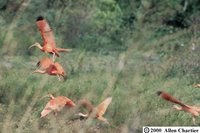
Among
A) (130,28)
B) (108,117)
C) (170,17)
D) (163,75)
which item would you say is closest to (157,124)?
(108,117)

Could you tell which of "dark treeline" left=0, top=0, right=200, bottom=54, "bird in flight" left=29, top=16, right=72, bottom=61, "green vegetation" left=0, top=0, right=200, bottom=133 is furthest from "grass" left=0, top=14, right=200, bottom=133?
"dark treeline" left=0, top=0, right=200, bottom=54

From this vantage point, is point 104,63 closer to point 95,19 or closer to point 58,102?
Result: point 95,19

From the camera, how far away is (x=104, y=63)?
8.30 meters

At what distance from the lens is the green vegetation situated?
4.89 metres

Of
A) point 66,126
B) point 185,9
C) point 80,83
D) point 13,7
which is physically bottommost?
point 185,9

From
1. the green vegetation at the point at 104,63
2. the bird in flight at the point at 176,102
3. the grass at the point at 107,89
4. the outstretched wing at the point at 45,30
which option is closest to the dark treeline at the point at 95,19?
the green vegetation at the point at 104,63

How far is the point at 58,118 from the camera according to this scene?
468 cm

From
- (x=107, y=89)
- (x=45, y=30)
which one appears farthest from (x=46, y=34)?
(x=107, y=89)

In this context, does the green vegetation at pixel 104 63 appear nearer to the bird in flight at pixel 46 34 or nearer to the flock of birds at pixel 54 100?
the flock of birds at pixel 54 100

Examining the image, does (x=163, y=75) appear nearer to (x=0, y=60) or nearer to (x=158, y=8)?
(x=0, y=60)

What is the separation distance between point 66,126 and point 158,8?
8.02m

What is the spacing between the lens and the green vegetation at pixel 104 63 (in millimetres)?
4891

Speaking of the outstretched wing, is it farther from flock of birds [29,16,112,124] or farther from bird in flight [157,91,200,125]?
bird in flight [157,91,200,125]

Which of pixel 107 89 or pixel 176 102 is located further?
pixel 107 89
